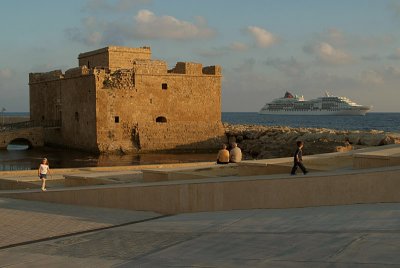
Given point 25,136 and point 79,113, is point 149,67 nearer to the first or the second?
point 79,113

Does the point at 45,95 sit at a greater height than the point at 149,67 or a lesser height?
lesser

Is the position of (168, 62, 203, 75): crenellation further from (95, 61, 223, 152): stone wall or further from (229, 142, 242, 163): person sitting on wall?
(229, 142, 242, 163): person sitting on wall

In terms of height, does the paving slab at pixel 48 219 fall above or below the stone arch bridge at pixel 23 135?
below

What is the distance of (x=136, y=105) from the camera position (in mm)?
33250

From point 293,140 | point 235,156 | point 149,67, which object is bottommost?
point 293,140

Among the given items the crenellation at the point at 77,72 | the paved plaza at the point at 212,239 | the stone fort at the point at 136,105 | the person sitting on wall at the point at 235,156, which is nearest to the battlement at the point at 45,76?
the stone fort at the point at 136,105

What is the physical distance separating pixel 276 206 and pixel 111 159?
21.0m

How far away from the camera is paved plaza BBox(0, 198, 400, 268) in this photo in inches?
238

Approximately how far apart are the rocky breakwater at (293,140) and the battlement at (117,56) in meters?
8.08

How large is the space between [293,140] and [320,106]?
9743 centimetres

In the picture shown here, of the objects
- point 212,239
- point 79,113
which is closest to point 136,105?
point 79,113

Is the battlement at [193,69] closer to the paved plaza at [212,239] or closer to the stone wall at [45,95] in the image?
the stone wall at [45,95]

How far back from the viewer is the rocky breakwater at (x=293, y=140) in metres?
31.2

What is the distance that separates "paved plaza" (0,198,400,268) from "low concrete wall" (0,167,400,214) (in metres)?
0.37
